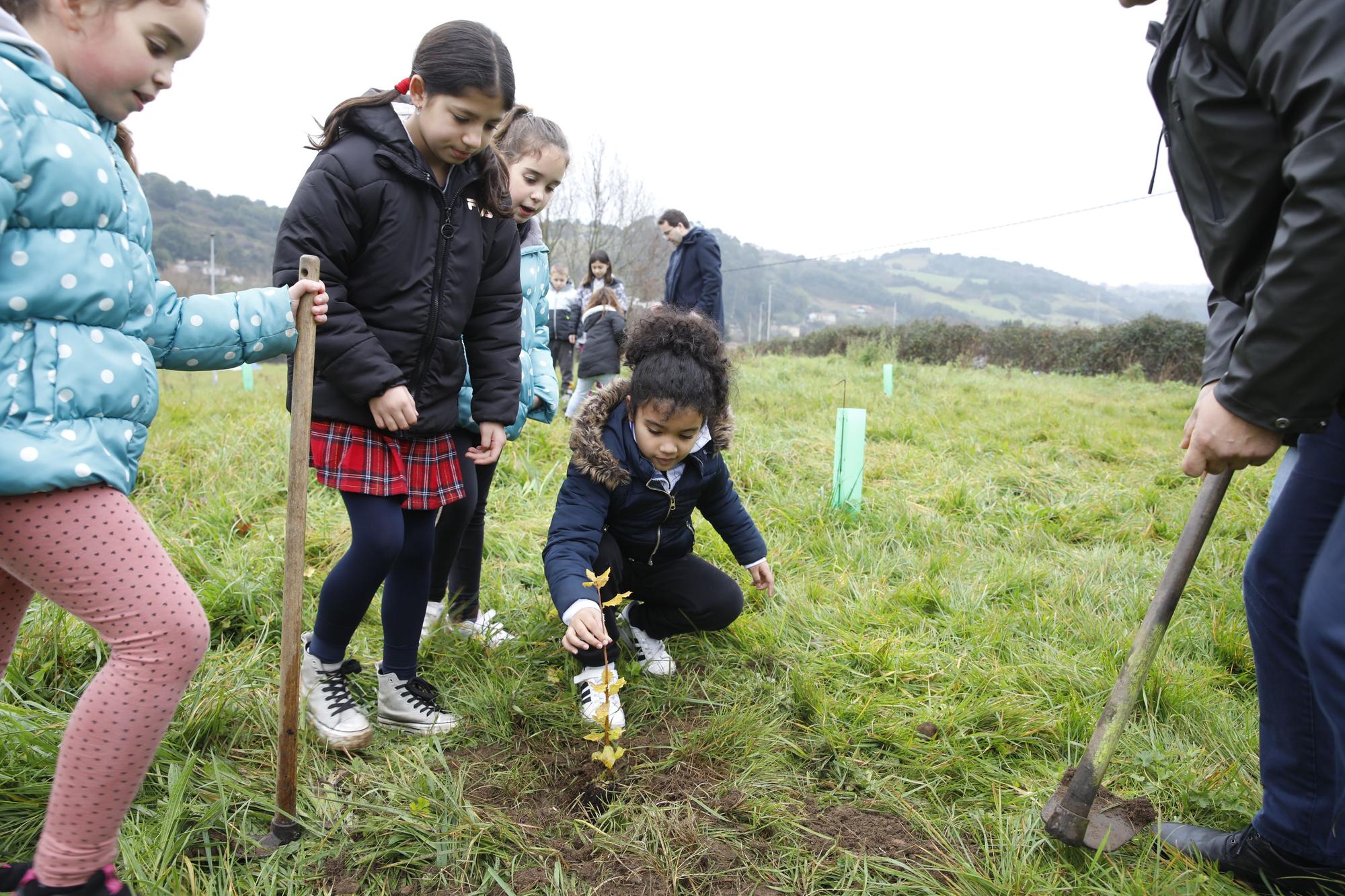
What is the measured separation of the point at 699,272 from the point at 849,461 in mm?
3620

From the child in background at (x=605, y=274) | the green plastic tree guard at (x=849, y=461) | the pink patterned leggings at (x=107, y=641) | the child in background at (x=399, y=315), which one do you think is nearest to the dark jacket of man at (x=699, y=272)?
the child in background at (x=605, y=274)

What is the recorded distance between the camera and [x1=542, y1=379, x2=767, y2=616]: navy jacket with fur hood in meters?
2.34

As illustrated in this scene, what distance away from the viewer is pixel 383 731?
7.28 feet

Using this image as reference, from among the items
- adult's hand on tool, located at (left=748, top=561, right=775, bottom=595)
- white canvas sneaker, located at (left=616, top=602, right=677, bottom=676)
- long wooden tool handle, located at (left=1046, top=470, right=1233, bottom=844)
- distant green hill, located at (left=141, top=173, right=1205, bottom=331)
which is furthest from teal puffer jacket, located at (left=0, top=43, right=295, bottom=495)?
distant green hill, located at (left=141, top=173, right=1205, bottom=331)

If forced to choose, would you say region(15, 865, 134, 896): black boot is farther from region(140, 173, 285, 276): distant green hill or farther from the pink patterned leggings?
region(140, 173, 285, 276): distant green hill

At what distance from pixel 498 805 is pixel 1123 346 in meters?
20.1

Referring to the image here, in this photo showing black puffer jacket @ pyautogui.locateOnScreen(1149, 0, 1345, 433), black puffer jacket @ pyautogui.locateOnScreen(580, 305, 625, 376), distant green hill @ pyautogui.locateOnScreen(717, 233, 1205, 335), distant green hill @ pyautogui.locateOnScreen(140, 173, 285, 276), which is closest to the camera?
black puffer jacket @ pyautogui.locateOnScreen(1149, 0, 1345, 433)

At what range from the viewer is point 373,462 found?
2043 mm

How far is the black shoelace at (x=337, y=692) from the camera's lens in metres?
2.15

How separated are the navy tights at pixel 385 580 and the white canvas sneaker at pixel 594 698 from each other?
0.49 m

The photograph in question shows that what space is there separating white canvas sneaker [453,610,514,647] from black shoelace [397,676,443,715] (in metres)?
0.35

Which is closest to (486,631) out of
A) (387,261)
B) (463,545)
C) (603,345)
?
(463,545)

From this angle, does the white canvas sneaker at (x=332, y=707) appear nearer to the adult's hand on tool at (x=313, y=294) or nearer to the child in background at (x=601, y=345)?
the adult's hand on tool at (x=313, y=294)

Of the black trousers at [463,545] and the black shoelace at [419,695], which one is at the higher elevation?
the black trousers at [463,545]
